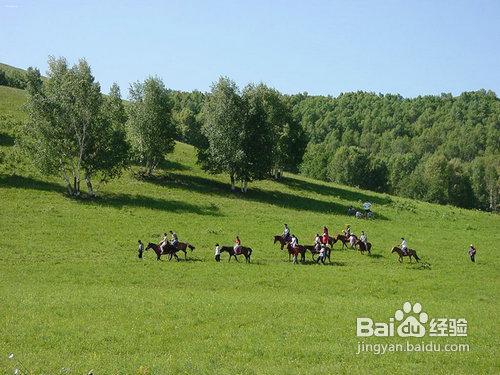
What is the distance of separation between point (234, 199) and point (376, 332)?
42404mm

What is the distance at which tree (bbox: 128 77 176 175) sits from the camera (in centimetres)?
6719

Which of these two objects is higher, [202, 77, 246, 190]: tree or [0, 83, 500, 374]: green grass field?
[202, 77, 246, 190]: tree

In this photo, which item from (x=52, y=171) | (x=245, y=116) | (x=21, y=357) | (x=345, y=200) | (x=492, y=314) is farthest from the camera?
(x=345, y=200)

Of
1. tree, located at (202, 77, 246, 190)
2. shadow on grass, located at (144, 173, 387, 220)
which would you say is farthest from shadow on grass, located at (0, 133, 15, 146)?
tree, located at (202, 77, 246, 190)

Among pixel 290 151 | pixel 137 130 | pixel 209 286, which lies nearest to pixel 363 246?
pixel 209 286

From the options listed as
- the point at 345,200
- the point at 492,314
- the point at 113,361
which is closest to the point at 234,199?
the point at 345,200

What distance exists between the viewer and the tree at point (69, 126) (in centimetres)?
5606

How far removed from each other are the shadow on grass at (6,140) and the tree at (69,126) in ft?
39.3

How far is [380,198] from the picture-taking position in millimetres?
80500

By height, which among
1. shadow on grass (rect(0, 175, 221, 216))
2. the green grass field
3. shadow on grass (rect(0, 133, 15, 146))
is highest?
shadow on grass (rect(0, 133, 15, 146))

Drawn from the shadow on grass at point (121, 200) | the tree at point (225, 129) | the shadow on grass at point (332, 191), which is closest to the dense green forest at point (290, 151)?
the tree at point (225, 129)

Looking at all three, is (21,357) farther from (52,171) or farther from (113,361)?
(52,171)

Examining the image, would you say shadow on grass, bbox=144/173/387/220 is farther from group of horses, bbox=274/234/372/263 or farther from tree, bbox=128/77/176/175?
group of horses, bbox=274/234/372/263

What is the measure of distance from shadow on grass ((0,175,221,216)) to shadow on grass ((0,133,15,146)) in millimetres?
11280
